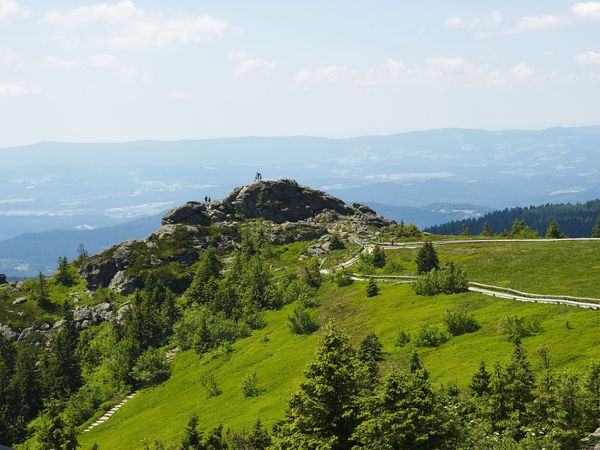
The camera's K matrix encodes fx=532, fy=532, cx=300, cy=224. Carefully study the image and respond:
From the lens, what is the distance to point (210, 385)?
79188 millimetres

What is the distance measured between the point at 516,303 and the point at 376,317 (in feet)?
67.1

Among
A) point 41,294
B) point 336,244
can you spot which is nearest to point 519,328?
point 336,244

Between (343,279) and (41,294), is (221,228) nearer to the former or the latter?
(41,294)

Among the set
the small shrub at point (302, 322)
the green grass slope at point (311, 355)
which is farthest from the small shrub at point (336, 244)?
the small shrub at point (302, 322)

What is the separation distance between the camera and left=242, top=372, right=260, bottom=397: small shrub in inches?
2785

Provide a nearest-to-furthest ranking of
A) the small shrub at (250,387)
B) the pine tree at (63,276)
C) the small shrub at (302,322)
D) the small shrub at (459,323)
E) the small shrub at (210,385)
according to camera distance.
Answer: the small shrub at (459,323) < the small shrub at (250,387) < the small shrub at (210,385) < the small shrub at (302,322) < the pine tree at (63,276)

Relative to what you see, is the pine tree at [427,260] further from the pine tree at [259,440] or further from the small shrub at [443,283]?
the pine tree at [259,440]

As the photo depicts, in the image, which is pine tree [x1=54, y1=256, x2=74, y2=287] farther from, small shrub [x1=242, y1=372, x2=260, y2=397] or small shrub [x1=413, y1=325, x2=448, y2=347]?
small shrub [x1=413, y1=325, x2=448, y2=347]

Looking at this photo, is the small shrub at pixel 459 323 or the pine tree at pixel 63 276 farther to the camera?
the pine tree at pixel 63 276

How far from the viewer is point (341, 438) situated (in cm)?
3262

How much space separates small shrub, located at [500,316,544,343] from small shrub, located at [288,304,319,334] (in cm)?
3757

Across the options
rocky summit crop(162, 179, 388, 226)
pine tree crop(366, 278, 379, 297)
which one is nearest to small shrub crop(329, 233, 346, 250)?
rocky summit crop(162, 179, 388, 226)

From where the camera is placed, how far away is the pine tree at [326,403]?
106ft

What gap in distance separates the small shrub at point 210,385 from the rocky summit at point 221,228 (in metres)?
58.2
